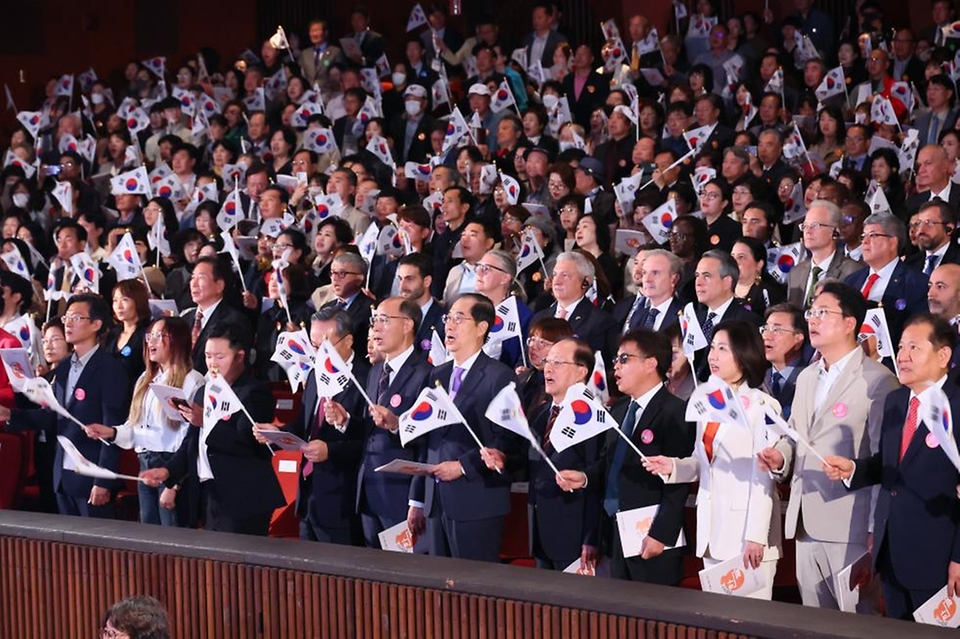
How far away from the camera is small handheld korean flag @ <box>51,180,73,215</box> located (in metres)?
10.8

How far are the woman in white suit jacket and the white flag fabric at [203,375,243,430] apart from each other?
5.23 feet

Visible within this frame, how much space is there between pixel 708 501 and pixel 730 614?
3.94 ft

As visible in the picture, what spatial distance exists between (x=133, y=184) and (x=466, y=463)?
5.69 metres

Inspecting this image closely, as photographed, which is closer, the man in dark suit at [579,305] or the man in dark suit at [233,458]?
the man in dark suit at [233,458]

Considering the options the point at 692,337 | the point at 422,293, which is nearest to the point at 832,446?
the point at 692,337

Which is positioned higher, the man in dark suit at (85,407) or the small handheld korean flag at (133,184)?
the small handheld korean flag at (133,184)

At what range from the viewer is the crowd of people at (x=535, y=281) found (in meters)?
4.71

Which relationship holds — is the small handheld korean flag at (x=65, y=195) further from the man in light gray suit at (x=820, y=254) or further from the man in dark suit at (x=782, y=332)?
the man in dark suit at (x=782, y=332)

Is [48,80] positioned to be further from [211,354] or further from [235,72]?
[211,354]

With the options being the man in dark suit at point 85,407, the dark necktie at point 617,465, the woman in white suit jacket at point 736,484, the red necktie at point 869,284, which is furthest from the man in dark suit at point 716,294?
the man in dark suit at point 85,407

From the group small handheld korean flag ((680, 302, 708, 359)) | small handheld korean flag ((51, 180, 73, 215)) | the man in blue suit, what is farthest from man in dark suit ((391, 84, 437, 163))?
small handheld korean flag ((680, 302, 708, 359))

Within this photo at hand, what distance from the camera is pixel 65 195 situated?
10789mm

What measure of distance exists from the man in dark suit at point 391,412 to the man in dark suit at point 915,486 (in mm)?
1634

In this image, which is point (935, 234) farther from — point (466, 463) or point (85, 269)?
point (85, 269)
